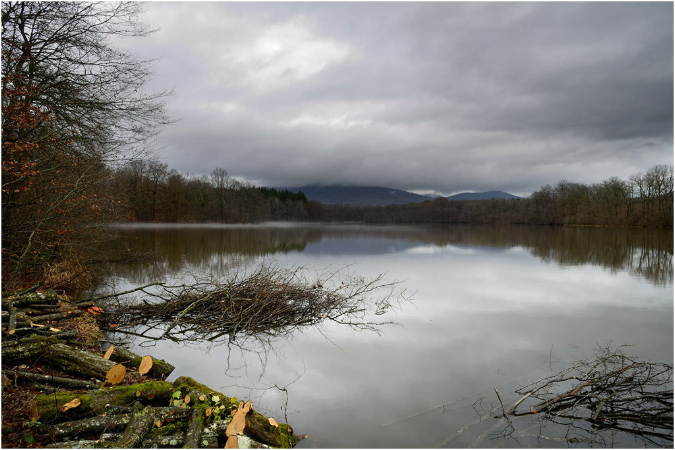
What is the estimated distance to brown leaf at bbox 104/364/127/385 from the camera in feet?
14.9

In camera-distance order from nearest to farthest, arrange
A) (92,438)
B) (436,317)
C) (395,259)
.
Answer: (92,438)
(436,317)
(395,259)

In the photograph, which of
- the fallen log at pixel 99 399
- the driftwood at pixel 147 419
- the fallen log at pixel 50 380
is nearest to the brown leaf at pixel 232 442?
the driftwood at pixel 147 419

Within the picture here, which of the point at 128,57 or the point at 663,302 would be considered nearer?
the point at 128,57

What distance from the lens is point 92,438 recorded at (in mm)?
3406

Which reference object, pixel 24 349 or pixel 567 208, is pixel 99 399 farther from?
pixel 567 208

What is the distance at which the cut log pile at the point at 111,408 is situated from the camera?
3402mm

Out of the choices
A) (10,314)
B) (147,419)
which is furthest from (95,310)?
(147,419)

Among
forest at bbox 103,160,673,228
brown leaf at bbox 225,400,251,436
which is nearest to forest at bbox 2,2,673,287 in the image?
brown leaf at bbox 225,400,251,436

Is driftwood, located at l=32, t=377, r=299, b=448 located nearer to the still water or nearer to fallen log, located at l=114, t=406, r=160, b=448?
fallen log, located at l=114, t=406, r=160, b=448

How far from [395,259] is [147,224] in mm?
43762

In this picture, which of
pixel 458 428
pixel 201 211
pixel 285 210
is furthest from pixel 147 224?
pixel 458 428

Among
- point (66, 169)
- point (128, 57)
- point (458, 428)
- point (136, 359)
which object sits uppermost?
point (128, 57)

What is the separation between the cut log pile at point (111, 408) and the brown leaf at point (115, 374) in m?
0.01

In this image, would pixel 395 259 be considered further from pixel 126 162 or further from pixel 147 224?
pixel 147 224
